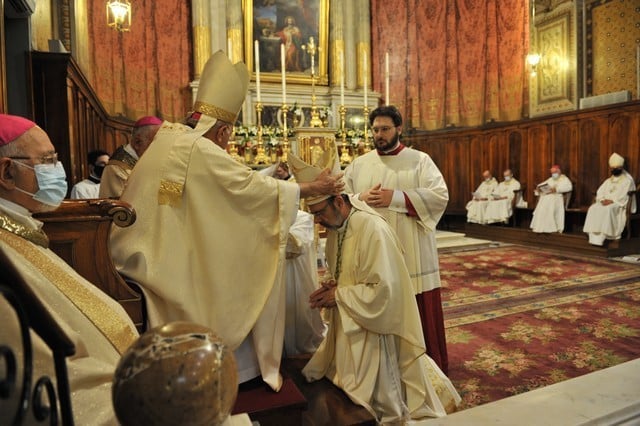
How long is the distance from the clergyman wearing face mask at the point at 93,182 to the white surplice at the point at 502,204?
803 centimetres

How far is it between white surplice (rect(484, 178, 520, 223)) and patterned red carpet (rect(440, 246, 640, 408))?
2909 mm

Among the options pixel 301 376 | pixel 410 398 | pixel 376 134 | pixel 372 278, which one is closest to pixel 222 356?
pixel 372 278

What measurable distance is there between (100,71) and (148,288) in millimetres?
7766

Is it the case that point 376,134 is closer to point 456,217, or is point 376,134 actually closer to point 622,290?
point 622,290

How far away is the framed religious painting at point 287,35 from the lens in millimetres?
11086

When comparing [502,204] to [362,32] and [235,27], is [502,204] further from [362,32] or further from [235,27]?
[235,27]

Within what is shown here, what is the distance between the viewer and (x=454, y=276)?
649 centimetres

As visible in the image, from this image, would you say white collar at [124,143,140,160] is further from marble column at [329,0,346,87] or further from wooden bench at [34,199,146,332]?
marble column at [329,0,346,87]

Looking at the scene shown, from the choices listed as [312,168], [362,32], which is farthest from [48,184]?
[362,32]

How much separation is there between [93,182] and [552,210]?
25.9 feet

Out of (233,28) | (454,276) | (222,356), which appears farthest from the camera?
(233,28)

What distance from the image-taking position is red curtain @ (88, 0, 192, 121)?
8.69 meters

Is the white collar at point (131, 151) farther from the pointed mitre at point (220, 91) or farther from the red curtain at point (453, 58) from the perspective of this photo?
the red curtain at point (453, 58)

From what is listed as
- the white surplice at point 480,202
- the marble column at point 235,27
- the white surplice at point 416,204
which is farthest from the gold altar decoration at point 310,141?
the white surplice at point 416,204
